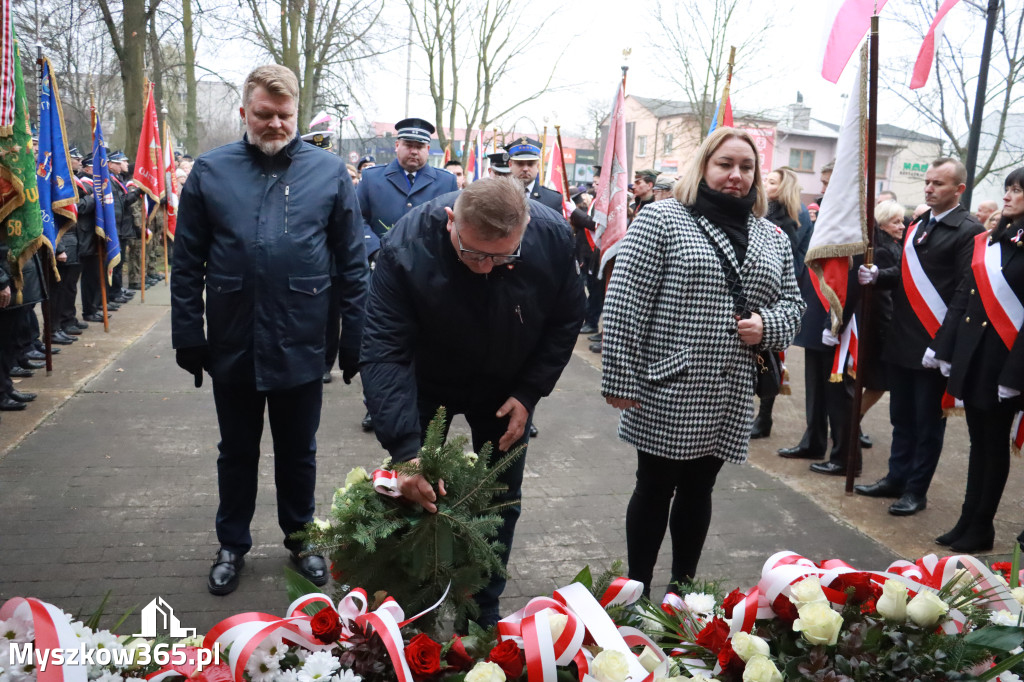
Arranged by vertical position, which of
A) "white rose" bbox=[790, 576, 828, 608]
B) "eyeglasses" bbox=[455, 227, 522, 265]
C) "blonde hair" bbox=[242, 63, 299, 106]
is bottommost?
"white rose" bbox=[790, 576, 828, 608]

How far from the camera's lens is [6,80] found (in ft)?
17.0

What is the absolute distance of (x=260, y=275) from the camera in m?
3.32

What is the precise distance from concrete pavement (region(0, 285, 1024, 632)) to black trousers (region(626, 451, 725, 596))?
1.52 ft

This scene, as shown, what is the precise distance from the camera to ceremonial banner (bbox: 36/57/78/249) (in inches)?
294

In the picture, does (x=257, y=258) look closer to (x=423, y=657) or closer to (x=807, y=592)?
(x=423, y=657)

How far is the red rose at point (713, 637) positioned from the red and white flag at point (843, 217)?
10.6ft

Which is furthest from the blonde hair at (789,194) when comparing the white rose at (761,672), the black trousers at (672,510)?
the white rose at (761,672)

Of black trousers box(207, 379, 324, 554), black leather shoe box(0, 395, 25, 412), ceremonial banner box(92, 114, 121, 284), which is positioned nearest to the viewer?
black trousers box(207, 379, 324, 554)

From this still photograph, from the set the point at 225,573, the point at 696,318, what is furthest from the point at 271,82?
the point at 225,573

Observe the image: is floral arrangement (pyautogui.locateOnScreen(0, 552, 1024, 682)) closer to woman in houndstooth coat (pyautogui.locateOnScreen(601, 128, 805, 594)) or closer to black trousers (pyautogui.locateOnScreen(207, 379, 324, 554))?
woman in houndstooth coat (pyautogui.locateOnScreen(601, 128, 805, 594))

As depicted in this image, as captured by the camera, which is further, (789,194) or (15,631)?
(789,194)

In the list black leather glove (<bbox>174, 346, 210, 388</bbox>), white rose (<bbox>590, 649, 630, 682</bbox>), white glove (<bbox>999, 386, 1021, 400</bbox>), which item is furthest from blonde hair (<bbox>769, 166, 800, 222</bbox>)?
white rose (<bbox>590, 649, 630, 682</bbox>)

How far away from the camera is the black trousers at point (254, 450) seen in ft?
11.8

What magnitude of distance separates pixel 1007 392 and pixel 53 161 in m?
7.88
